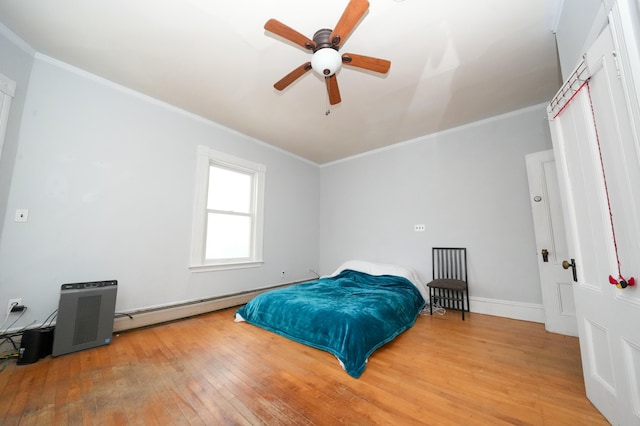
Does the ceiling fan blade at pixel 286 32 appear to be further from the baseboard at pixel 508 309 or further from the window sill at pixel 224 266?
the baseboard at pixel 508 309

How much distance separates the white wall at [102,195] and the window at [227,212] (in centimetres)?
14

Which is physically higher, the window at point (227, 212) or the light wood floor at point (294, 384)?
the window at point (227, 212)

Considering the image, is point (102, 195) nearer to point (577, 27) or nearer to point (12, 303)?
point (12, 303)

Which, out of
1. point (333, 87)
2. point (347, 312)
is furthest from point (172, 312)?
point (333, 87)

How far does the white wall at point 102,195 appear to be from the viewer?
221 centimetres

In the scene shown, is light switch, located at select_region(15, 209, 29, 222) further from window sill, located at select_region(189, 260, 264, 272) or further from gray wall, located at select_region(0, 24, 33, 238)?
window sill, located at select_region(189, 260, 264, 272)

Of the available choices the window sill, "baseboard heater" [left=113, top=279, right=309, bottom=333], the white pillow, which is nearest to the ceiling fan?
the window sill

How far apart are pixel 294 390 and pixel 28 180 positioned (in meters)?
3.01

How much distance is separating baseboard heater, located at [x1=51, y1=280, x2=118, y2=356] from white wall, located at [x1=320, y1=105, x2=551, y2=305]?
3560 millimetres

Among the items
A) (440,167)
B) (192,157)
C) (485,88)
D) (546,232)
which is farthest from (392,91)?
(192,157)

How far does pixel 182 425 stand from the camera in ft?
4.30

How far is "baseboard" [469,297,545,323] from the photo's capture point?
2.97 m

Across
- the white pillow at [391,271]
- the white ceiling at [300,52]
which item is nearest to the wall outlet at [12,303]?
the white ceiling at [300,52]

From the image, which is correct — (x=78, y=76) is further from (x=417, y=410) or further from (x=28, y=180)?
(x=417, y=410)
